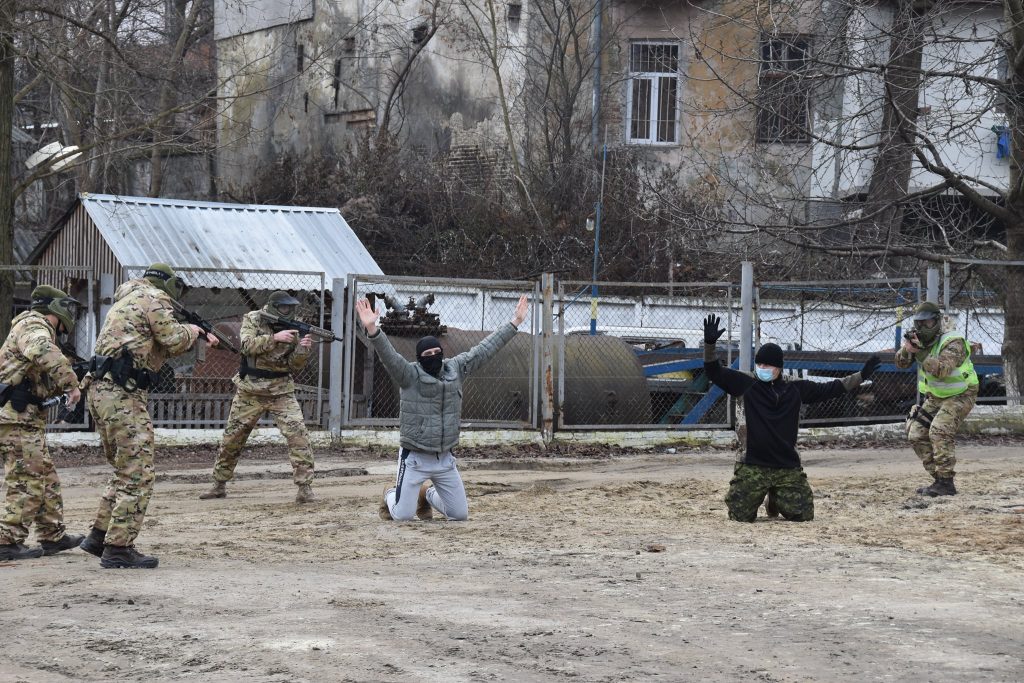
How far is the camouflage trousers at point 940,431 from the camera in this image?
1097 cm

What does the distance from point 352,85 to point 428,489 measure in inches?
821

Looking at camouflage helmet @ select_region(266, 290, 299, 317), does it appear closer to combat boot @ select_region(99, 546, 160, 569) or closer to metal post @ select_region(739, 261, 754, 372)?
combat boot @ select_region(99, 546, 160, 569)

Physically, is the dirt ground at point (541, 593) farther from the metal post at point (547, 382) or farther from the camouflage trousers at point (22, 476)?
the metal post at point (547, 382)

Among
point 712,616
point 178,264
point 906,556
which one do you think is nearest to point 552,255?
point 178,264

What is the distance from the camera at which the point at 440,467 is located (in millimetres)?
9875

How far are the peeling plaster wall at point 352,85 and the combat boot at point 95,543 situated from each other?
1926 centimetres

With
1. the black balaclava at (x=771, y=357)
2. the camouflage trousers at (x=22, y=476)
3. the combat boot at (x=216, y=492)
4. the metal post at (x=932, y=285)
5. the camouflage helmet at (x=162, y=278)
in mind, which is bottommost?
the combat boot at (x=216, y=492)

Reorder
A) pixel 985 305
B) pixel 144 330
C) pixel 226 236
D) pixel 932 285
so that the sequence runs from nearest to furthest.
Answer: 1. pixel 144 330
2. pixel 932 285
3. pixel 226 236
4. pixel 985 305

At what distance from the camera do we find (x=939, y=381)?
11.1 metres

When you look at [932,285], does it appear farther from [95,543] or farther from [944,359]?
[95,543]

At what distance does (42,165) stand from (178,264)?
224 cm

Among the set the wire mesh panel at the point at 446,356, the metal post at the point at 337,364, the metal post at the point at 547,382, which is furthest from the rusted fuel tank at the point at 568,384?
the metal post at the point at 337,364

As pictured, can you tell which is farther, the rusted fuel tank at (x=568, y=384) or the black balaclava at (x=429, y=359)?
the rusted fuel tank at (x=568, y=384)

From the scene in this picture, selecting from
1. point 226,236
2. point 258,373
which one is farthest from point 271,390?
point 226,236
